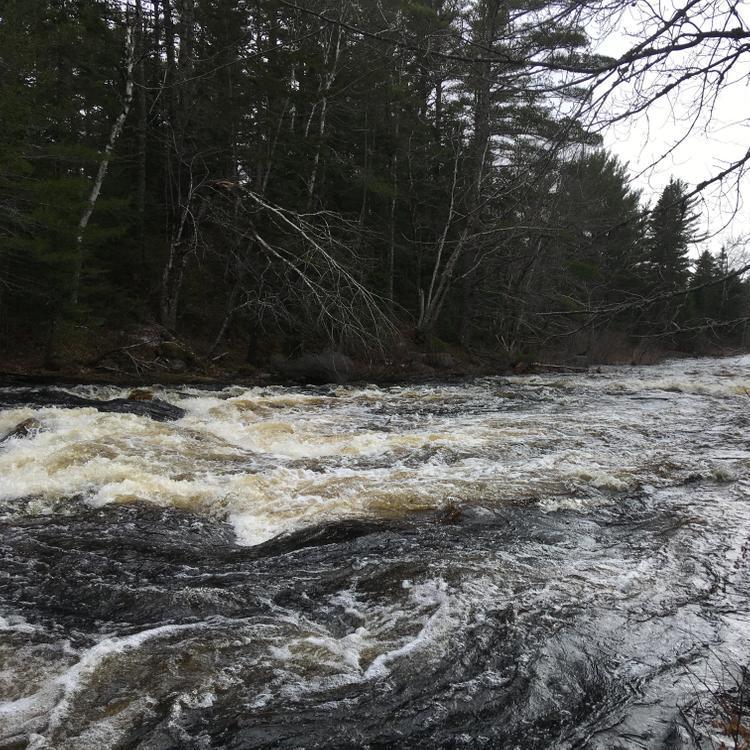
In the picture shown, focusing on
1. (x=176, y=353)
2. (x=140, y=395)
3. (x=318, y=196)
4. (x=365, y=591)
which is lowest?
(x=365, y=591)

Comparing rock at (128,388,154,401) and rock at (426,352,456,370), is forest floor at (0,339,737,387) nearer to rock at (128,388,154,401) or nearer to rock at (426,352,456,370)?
rock at (426,352,456,370)

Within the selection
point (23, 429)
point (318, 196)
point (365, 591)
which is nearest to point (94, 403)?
point (23, 429)

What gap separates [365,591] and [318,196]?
15230 millimetres

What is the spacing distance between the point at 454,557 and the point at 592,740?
1.78m

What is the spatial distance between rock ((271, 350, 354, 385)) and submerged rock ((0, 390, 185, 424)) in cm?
452

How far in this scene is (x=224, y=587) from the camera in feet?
12.3

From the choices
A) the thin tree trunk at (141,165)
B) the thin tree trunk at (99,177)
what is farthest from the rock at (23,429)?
the thin tree trunk at (141,165)

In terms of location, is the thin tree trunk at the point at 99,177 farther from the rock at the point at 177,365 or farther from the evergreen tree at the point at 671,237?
the evergreen tree at the point at 671,237

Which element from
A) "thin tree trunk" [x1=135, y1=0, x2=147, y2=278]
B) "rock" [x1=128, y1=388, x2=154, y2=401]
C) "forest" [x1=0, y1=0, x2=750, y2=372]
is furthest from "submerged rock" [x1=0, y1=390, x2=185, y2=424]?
→ "thin tree trunk" [x1=135, y1=0, x2=147, y2=278]

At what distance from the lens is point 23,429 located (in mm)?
6906

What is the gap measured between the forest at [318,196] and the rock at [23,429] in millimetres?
4332

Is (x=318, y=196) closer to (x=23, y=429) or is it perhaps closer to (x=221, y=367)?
(x=221, y=367)

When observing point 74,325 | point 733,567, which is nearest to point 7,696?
point 733,567

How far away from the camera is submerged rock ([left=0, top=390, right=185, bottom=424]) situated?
28.2 ft
